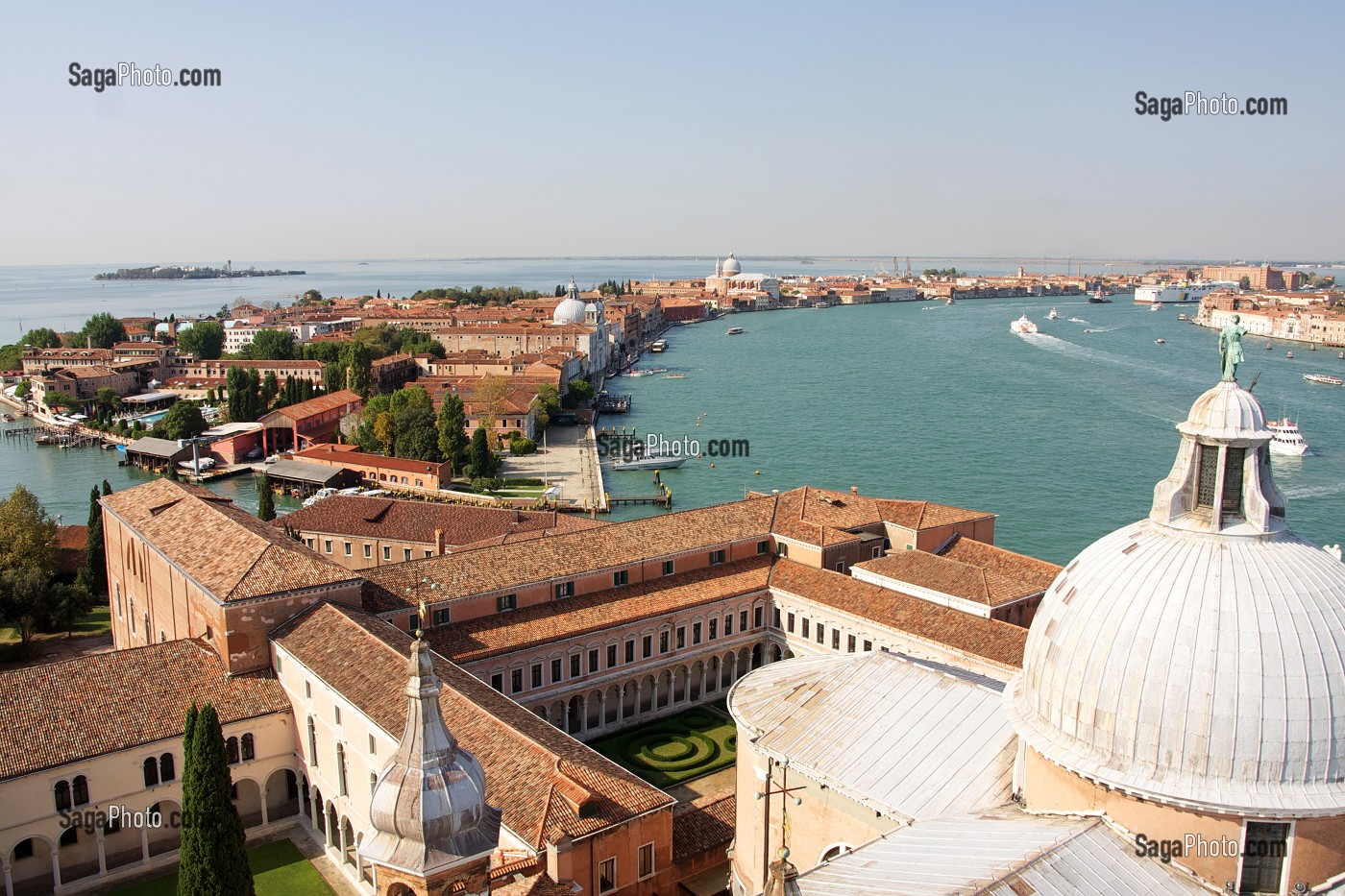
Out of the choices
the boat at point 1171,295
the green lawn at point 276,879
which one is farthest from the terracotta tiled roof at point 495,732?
the boat at point 1171,295

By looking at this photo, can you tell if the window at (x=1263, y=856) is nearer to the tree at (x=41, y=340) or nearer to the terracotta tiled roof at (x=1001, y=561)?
the terracotta tiled roof at (x=1001, y=561)

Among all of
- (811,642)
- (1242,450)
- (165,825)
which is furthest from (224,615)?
(1242,450)

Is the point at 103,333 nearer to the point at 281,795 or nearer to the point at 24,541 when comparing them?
the point at 24,541

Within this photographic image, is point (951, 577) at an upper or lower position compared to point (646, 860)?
upper

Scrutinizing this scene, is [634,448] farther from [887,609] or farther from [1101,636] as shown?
[1101,636]

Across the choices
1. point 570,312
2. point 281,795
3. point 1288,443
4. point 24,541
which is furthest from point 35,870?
point 570,312

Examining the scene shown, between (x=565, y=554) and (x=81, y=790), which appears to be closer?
(x=81, y=790)

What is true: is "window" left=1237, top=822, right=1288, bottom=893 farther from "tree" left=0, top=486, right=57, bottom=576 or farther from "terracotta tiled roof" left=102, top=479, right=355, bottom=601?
"tree" left=0, top=486, right=57, bottom=576

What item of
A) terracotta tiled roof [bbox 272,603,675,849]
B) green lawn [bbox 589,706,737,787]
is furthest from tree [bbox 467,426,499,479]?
terracotta tiled roof [bbox 272,603,675,849]
